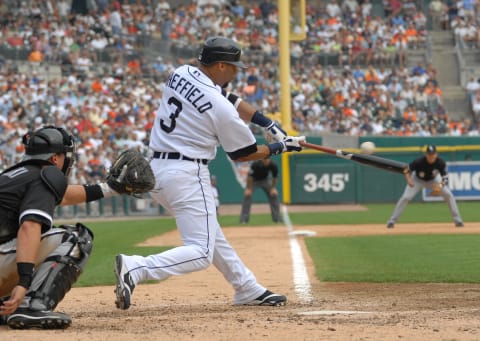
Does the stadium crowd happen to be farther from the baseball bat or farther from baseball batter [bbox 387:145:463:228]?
the baseball bat

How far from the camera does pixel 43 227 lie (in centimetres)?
570

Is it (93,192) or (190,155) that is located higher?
(190,155)

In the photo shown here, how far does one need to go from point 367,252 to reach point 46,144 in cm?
733

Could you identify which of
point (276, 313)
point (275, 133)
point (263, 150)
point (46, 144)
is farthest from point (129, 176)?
point (275, 133)

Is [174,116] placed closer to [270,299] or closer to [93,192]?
[93,192]

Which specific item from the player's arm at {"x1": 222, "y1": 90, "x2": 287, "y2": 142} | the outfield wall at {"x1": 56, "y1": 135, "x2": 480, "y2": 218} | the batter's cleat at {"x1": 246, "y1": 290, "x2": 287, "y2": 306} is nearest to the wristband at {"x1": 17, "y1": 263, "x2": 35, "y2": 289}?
the batter's cleat at {"x1": 246, "y1": 290, "x2": 287, "y2": 306}

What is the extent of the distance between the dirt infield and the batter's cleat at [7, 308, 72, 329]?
77 mm

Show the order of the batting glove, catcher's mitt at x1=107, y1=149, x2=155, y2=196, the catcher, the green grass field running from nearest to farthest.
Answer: the catcher → catcher's mitt at x1=107, y1=149, x2=155, y2=196 → the batting glove → the green grass field

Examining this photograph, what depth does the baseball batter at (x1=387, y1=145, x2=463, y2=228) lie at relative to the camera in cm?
1728

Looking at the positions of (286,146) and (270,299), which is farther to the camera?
(286,146)

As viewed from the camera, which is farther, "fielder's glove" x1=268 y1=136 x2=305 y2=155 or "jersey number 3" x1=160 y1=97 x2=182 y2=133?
"fielder's glove" x1=268 y1=136 x2=305 y2=155

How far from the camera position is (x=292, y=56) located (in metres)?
31.2

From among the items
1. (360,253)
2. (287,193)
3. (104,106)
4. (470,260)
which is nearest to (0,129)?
(104,106)

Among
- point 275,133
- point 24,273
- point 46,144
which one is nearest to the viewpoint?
point 24,273
